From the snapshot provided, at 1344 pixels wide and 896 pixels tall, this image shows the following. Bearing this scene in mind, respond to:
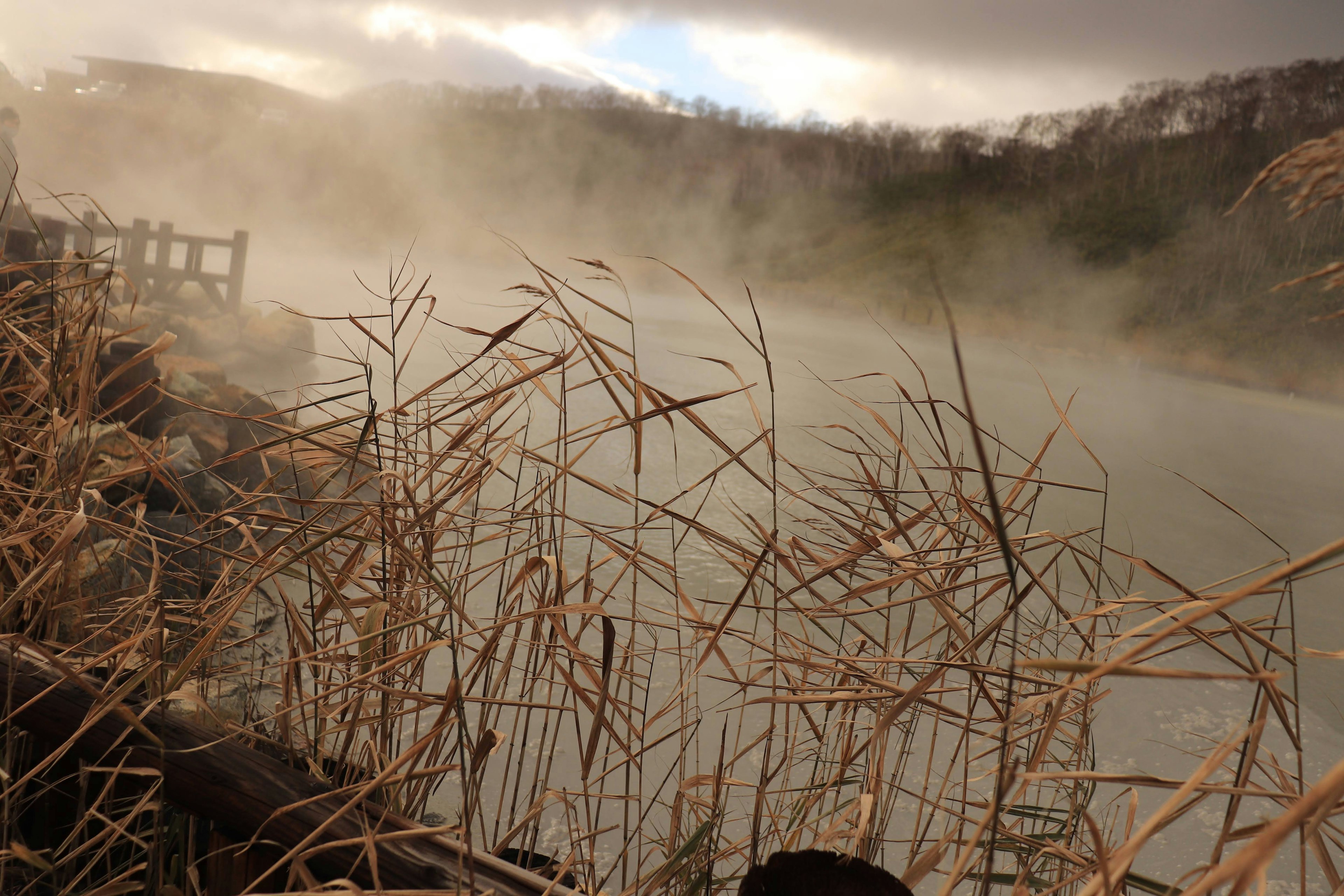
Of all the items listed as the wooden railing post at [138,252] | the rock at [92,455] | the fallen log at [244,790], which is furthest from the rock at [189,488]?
the wooden railing post at [138,252]

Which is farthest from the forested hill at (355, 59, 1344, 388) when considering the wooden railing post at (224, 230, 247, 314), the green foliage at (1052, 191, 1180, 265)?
the wooden railing post at (224, 230, 247, 314)

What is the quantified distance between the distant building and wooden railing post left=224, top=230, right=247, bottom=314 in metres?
21.1

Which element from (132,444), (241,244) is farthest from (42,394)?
(241,244)

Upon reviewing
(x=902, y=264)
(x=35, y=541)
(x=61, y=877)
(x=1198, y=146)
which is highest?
(x=1198, y=146)

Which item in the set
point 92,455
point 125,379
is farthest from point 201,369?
point 92,455

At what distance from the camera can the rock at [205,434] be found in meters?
2.70

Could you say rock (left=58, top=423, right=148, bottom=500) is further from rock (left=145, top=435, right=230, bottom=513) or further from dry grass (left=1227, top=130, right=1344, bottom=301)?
dry grass (left=1227, top=130, right=1344, bottom=301)

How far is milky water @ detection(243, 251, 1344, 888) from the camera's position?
2258 millimetres

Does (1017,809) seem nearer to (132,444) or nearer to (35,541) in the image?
(132,444)

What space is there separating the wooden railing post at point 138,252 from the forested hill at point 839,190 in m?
11.3

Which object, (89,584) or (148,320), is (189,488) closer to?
(89,584)

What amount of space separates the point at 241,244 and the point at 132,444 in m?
7.01

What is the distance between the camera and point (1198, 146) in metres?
28.7

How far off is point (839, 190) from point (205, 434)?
121ft
